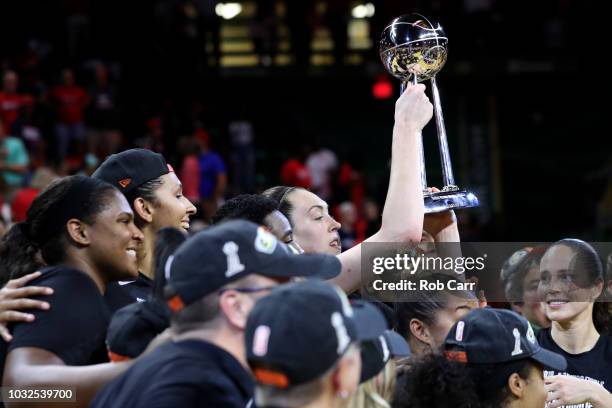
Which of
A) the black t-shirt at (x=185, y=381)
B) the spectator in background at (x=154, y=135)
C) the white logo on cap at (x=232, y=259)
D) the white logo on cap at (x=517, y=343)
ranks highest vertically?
the spectator in background at (x=154, y=135)

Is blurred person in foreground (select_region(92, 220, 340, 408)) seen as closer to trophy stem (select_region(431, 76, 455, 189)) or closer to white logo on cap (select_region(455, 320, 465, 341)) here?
white logo on cap (select_region(455, 320, 465, 341))

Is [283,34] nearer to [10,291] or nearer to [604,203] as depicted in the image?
[604,203]

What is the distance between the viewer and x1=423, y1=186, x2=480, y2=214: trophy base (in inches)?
156

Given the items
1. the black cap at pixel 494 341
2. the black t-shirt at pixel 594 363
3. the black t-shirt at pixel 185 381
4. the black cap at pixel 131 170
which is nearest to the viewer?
the black t-shirt at pixel 185 381

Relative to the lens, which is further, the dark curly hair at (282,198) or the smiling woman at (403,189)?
the dark curly hair at (282,198)

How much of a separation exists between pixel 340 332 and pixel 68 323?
1.23 meters

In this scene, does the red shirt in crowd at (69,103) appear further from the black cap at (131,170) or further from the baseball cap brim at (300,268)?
the baseball cap brim at (300,268)

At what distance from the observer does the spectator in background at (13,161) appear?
11.1 metres

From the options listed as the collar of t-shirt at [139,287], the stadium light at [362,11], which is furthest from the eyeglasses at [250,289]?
the stadium light at [362,11]

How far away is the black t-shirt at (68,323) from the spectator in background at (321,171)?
11.1 meters

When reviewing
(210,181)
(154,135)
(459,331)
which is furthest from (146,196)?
(154,135)

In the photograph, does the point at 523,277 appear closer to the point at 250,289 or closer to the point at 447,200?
the point at 447,200

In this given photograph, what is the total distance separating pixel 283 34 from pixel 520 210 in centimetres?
463

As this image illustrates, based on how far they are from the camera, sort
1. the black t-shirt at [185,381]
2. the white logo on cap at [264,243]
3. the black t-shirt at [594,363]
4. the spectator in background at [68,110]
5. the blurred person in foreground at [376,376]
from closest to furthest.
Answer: the black t-shirt at [185,381]
the white logo on cap at [264,243]
the blurred person in foreground at [376,376]
the black t-shirt at [594,363]
the spectator in background at [68,110]
